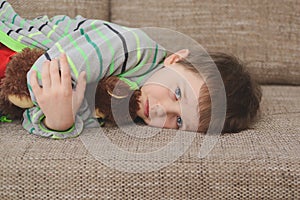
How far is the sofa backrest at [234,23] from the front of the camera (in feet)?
5.91

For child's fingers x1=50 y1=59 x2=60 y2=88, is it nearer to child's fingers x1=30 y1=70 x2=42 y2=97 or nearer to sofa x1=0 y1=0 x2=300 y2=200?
child's fingers x1=30 y1=70 x2=42 y2=97

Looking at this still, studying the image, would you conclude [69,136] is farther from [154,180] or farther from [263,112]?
[263,112]

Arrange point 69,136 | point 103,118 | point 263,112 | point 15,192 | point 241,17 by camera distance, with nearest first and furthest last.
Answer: point 15,192 < point 69,136 < point 103,118 < point 263,112 < point 241,17

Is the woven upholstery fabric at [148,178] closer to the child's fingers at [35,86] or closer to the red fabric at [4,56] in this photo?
the child's fingers at [35,86]

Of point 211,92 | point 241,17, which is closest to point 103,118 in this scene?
point 211,92

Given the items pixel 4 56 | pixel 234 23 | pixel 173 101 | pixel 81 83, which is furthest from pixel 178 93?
pixel 234 23

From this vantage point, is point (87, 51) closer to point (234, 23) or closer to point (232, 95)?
point (232, 95)

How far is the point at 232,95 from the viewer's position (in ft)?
4.35

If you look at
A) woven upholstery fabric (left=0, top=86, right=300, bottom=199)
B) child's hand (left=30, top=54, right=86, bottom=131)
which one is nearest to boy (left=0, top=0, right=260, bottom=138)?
child's hand (left=30, top=54, right=86, bottom=131)

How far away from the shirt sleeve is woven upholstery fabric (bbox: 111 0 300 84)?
1.25ft

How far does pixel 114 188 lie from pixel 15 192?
21 cm

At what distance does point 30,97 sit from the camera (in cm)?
128

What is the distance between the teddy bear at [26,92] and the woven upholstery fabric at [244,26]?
550 millimetres

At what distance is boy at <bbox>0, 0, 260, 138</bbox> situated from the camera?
122 cm
